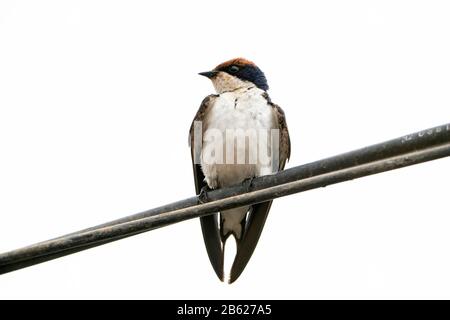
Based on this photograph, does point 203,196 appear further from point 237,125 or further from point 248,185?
point 237,125

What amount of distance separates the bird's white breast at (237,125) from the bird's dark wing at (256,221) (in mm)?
109

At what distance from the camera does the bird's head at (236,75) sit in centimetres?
524

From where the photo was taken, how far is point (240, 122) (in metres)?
4.70

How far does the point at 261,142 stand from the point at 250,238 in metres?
0.57

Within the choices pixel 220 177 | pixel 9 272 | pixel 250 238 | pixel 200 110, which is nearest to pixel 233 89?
pixel 200 110

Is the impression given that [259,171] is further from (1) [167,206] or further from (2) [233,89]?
(1) [167,206]

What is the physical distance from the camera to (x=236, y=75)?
5.34 m

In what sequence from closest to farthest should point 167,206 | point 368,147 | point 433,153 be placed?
point 433,153
point 368,147
point 167,206

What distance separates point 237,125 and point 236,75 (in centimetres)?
73

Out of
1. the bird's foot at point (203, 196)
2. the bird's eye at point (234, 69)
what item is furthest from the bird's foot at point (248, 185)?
the bird's eye at point (234, 69)

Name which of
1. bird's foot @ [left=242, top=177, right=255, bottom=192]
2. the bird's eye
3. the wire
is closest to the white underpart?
the bird's eye

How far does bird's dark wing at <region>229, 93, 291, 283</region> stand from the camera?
4.38 meters

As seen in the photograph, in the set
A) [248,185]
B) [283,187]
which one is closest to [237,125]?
[248,185]

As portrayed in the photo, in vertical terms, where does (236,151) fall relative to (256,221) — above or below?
above
